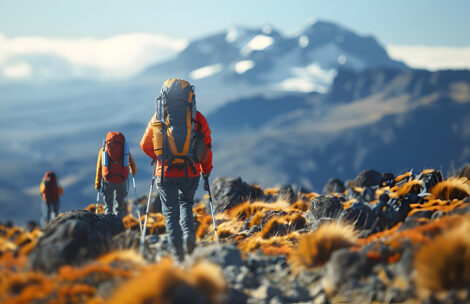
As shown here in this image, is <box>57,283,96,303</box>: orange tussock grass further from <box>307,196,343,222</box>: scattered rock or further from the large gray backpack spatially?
<box>307,196,343,222</box>: scattered rock

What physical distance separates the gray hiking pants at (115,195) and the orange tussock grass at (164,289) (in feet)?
29.7

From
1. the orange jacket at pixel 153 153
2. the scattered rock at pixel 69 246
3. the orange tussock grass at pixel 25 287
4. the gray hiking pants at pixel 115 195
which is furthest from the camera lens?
the gray hiking pants at pixel 115 195

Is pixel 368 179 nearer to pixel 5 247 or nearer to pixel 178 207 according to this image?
pixel 178 207

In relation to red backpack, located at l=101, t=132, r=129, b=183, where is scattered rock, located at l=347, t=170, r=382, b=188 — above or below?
below

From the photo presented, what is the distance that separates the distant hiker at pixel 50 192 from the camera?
20.8m

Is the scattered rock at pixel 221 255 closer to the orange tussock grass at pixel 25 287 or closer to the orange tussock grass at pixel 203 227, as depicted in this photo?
the orange tussock grass at pixel 25 287

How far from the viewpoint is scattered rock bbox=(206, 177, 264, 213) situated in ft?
57.7

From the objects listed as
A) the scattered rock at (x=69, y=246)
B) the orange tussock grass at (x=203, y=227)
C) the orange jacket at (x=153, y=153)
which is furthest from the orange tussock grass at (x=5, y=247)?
the orange tussock grass at (x=203, y=227)

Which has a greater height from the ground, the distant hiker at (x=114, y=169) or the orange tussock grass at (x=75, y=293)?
the distant hiker at (x=114, y=169)

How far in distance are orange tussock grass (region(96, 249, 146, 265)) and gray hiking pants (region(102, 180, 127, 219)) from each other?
24.2 ft

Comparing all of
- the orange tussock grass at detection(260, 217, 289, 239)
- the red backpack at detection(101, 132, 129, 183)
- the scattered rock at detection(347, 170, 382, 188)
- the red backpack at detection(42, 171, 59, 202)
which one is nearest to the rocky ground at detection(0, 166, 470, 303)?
the orange tussock grass at detection(260, 217, 289, 239)

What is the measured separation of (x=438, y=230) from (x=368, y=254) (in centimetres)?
133

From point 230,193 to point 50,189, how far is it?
8.08 metres

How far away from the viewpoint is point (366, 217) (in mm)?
10422
